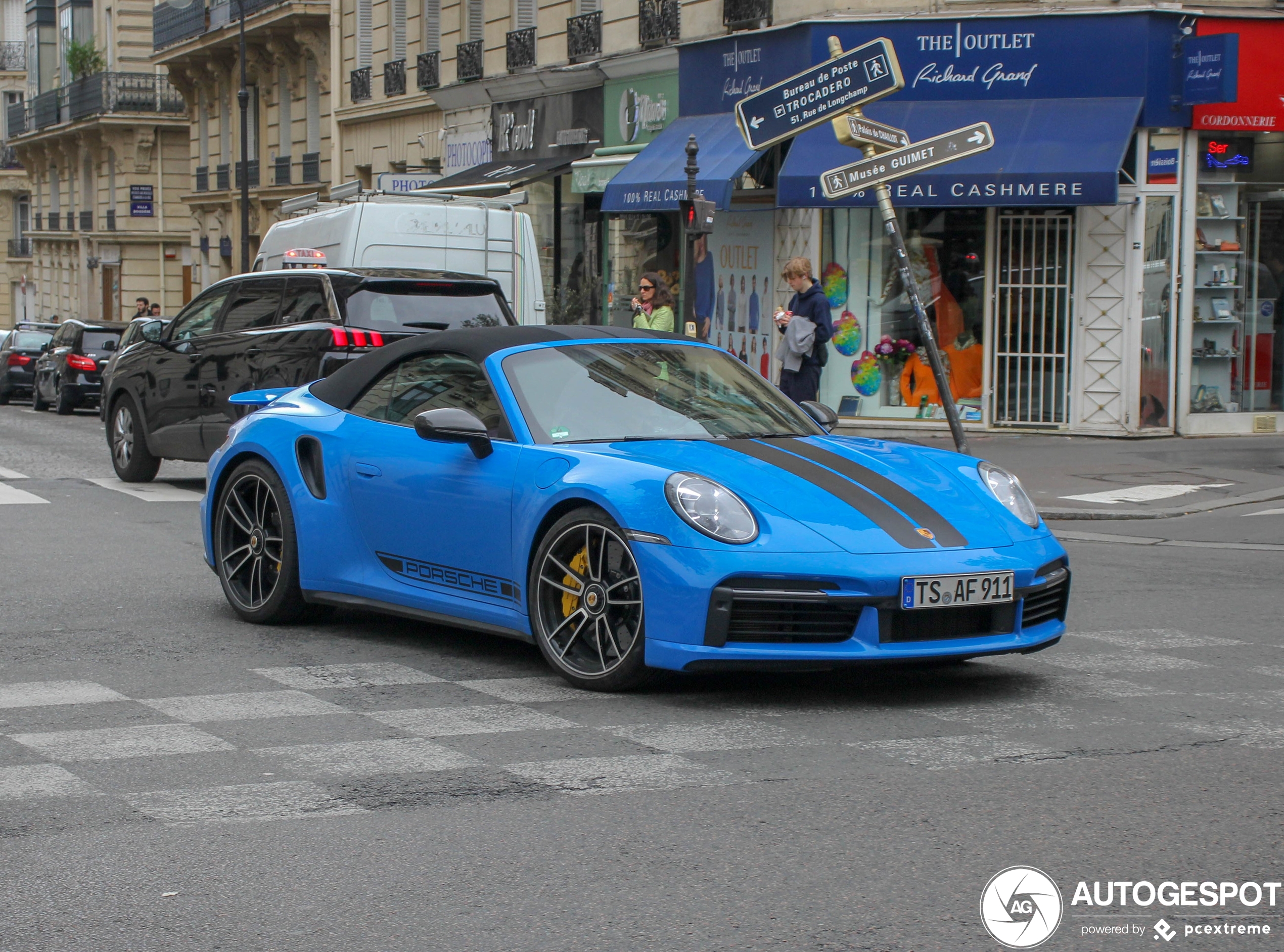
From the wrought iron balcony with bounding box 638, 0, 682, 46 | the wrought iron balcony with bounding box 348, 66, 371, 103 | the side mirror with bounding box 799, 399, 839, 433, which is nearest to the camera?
the side mirror with bounding box 799, 399, 839, 433

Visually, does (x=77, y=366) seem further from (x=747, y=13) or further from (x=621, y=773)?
(x=621, y=773)

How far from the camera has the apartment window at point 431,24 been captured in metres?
31.4

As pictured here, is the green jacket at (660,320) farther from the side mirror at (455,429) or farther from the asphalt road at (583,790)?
the side mirror at (455,429)

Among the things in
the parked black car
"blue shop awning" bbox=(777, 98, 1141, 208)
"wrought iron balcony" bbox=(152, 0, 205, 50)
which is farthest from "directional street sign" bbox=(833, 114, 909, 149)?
"wrought iron balcony" bbox=(152, 0, 205, 50)

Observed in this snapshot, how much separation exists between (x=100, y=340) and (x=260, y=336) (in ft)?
46.5

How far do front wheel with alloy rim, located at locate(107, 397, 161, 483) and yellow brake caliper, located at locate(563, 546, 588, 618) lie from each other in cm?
908

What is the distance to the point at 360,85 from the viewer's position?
3447 centimetres

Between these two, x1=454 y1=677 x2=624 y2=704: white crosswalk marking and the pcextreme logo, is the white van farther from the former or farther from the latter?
the pcextreme logo

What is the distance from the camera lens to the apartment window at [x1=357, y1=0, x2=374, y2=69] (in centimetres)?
3403

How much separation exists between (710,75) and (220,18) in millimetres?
23182

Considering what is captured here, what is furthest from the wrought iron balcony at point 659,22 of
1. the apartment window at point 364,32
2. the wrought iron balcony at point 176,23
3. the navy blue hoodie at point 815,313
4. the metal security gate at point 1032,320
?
the wrought iron balcony at point 176,23

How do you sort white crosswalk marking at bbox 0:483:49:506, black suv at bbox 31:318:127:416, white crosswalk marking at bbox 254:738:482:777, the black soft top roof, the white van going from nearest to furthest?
white crosswalk marking at bbox 254:738:482:777, the black soft top roof, white crosswalk marking at bbox 0:483:49:506, the white van, black suv at bbox 31:318:127:416

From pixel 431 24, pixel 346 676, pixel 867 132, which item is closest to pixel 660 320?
pixel 867 132

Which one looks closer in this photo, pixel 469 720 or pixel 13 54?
pixel 469 720
